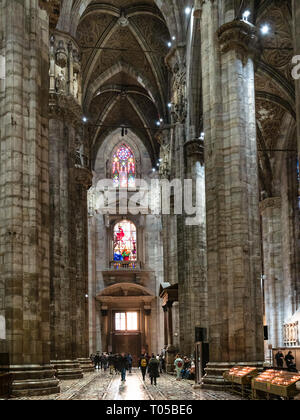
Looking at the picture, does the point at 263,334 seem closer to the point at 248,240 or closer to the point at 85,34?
the point at 248,240

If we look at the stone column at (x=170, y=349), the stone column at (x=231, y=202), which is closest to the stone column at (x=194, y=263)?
the stone column at (x=170, y=349)

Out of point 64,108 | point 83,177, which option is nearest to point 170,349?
point 83,177

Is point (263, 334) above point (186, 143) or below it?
below

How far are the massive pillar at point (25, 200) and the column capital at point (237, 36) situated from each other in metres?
6.84

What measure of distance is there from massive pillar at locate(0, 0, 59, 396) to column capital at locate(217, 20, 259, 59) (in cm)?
684

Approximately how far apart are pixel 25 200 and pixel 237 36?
9706mm

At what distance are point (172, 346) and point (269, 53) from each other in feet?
53.0

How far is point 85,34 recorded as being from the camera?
Result: 40.4 meters

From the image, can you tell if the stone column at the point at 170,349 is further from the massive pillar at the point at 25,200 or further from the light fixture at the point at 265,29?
the massive pillar at the point at 25,200

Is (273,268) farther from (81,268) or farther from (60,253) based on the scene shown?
(60,253)

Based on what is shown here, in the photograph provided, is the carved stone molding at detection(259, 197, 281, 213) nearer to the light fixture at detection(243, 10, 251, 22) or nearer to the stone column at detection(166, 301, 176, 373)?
the stone column at detection(166, 301, 176, 373)

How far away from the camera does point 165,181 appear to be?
43.2m

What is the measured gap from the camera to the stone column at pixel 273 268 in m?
39.0
